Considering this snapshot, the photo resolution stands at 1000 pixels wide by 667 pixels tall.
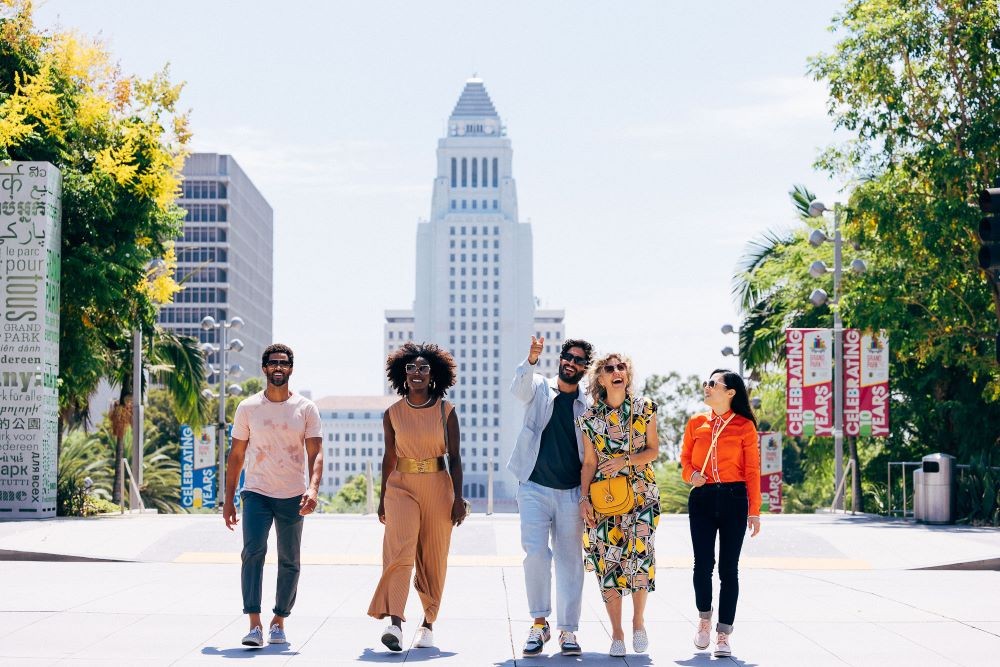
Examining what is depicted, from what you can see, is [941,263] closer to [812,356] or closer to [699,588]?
[812,356]

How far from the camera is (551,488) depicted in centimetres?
873

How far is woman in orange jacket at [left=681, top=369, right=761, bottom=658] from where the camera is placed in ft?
29.2

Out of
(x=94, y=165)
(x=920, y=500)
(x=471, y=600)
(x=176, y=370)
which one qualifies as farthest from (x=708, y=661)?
(x=176, y=370)

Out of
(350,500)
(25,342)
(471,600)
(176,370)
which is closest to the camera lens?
(471,600)

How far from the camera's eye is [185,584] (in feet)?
43.2

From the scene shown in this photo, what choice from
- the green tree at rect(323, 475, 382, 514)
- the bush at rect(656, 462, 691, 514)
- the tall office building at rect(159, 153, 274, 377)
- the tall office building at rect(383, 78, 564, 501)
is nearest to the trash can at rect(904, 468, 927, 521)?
the bush at rect(656, 462, 691, 514)

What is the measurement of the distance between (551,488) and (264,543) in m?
1.94

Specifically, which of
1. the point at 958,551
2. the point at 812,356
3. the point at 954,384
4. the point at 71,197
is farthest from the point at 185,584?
the point at 954,384

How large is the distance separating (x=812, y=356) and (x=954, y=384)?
578cm

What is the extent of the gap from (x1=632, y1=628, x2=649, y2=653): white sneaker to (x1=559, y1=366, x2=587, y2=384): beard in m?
1.62

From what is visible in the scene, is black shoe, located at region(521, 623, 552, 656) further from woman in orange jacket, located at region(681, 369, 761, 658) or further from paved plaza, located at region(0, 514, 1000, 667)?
woman in orange jacket, located at region(681, 369, 761, 658)

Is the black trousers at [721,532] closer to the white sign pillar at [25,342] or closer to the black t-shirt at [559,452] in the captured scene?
the black t-shirt at [559,452]

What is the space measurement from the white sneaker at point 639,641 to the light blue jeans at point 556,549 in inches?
14.7

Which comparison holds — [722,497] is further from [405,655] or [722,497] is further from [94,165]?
[94,165]
